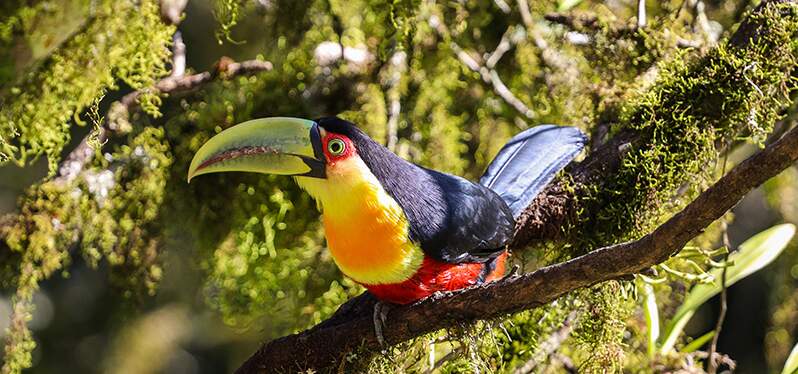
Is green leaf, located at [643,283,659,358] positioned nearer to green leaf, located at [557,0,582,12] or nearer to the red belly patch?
the red belly patch

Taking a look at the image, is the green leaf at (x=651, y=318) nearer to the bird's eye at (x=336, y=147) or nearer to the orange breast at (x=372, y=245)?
the orange breast at (x=372, y=245)

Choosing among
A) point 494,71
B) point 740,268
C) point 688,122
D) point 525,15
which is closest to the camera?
point 688,122

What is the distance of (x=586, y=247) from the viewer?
8.93 ft

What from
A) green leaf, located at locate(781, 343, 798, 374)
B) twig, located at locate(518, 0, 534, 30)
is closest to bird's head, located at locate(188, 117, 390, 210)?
twig, located at locate(518, 0, 534, 30)

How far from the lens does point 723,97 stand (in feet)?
8.57

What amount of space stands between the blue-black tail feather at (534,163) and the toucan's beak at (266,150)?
2.07 ft

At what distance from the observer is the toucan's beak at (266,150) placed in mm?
2486

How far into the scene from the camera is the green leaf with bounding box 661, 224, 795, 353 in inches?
114

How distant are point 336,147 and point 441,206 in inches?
13.4

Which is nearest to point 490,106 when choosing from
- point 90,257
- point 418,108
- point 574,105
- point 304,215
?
point 418,108

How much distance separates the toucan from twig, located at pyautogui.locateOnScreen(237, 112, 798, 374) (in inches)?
4.9

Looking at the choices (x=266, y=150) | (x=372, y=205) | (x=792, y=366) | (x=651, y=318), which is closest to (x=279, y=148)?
(x=266, y=150)

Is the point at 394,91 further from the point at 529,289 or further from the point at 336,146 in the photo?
the point at 529,289

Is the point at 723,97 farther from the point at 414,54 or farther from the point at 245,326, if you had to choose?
the point at 245,326
